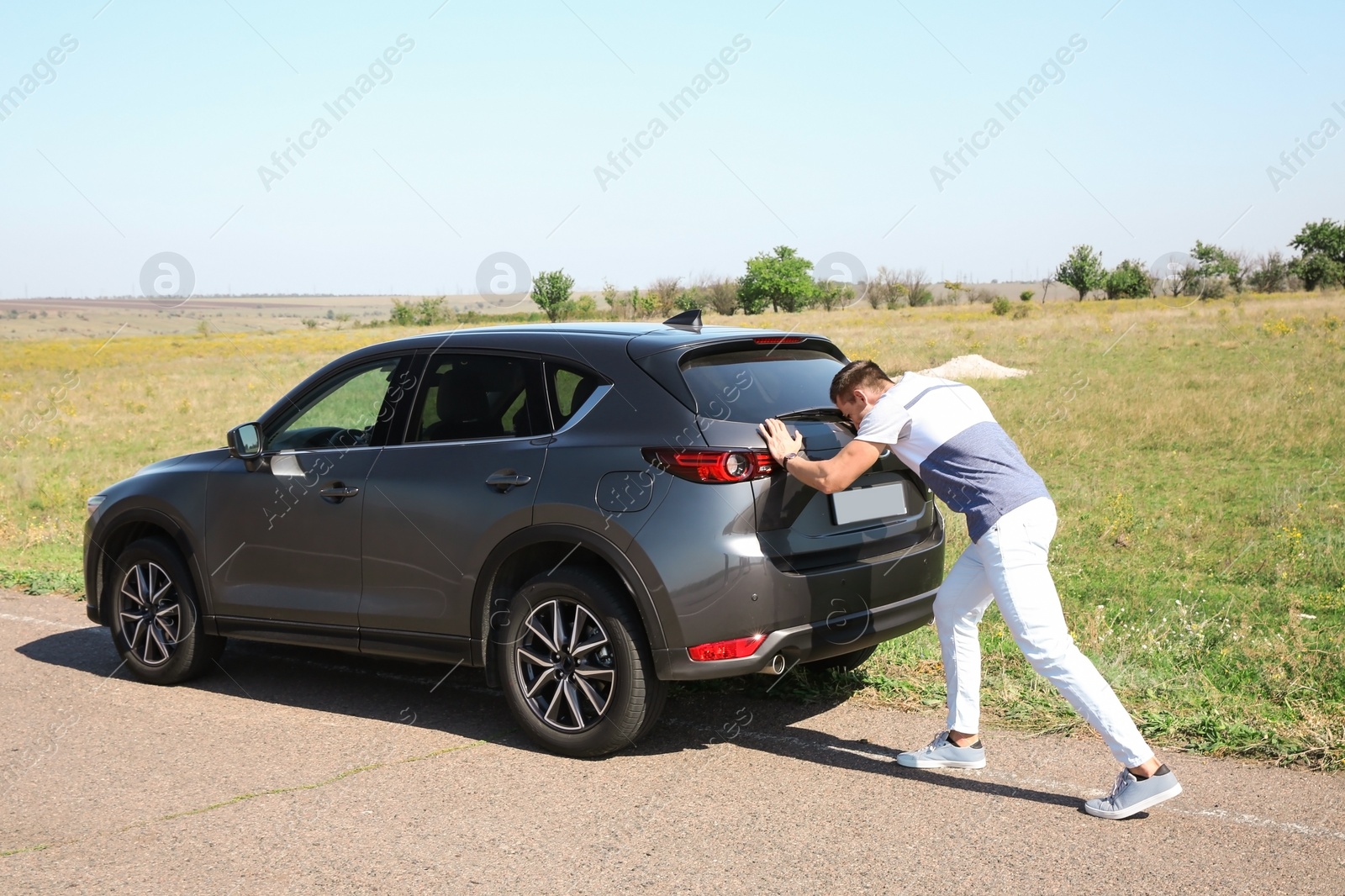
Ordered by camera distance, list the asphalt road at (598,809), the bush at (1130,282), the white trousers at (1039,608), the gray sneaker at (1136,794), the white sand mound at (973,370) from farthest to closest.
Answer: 1. the bush at (1130,282)
2. the white sand mound at (973,370)
3. the white trousers at (1039,608)
4. the gray sneaker at (1136,794)
5. the asphalt road at (598,809)

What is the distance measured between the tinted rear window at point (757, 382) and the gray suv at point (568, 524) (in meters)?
0.01

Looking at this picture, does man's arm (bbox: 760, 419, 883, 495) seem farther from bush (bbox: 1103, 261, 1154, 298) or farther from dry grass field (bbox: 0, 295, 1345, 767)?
bush (bbox: 1103, 261, 1154, 298)

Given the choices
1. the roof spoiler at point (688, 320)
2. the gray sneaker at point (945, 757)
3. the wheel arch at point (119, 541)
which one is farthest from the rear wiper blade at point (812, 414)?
the wheel arch at point (119, 541)

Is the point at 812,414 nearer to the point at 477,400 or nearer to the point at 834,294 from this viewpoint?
the point at 477,400

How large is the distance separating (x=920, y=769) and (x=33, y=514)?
13825 millimetres

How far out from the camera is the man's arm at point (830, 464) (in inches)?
179

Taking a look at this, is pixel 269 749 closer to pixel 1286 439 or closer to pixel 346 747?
pixel 346 747

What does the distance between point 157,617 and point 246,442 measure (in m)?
1.24

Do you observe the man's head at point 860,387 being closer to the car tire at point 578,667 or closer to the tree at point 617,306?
the car tire at point 578,667

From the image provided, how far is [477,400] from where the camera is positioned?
542 centimetres

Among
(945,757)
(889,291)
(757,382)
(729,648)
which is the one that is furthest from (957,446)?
(889,291)

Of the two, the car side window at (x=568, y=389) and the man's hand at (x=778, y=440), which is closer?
the man's hand at (x=778, y=440)

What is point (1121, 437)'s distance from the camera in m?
17.8

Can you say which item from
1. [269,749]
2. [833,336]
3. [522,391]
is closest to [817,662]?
[522,391]
